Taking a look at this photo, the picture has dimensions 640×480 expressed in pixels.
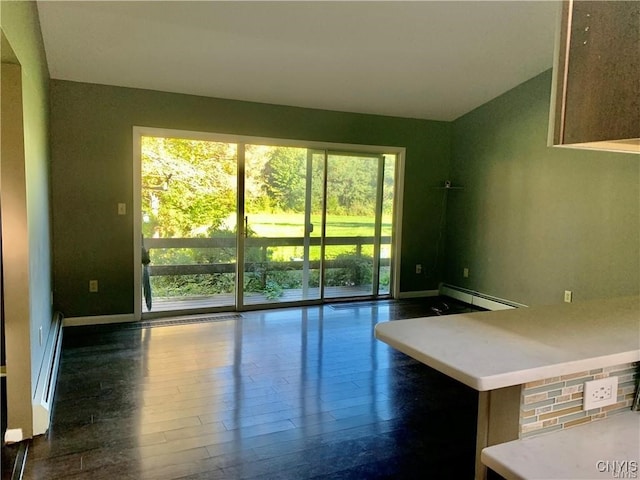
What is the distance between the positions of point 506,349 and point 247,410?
6.48 ft

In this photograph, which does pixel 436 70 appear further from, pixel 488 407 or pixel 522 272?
pixel 488 407

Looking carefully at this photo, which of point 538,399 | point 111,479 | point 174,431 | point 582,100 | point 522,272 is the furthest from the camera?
point 522,272

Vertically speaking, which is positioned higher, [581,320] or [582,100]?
[582,100]

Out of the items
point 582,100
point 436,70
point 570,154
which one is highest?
point 436,70

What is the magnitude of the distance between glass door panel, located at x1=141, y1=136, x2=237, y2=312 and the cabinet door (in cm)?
434

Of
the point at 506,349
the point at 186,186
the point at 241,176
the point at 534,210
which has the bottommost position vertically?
the point at 506,349

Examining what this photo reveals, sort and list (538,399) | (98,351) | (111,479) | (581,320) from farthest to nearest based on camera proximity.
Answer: (98,351) < (111,479) < (581,320) < (538,399)

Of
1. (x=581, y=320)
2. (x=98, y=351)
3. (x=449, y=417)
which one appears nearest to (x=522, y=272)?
(x=449, y=417)

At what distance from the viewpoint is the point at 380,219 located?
5.84 metres

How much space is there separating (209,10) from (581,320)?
301cm

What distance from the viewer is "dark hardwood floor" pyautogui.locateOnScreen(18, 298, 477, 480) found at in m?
2.23

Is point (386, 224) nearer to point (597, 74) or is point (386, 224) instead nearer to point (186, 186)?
point (186, 186)

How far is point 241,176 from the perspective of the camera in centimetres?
498

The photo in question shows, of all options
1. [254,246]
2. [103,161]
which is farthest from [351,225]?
[103,161]
